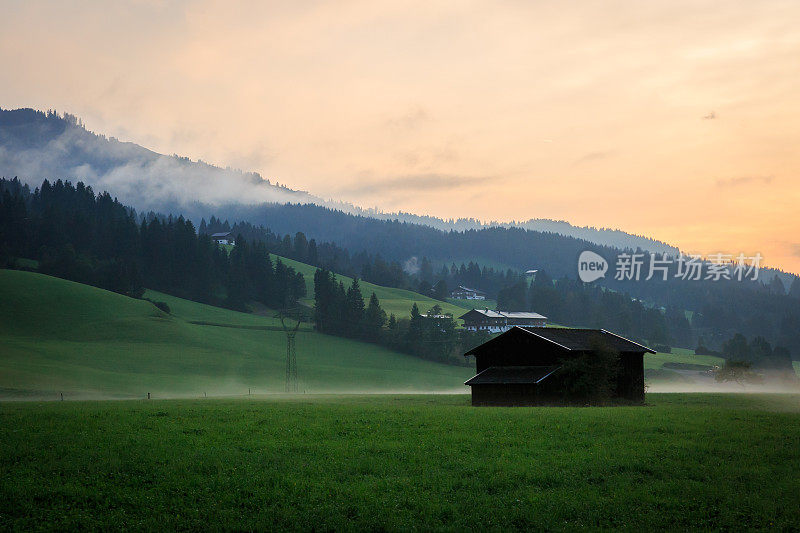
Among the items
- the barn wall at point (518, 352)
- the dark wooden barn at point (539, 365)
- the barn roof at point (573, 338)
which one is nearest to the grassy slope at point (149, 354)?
the barn wall at point (518, 352)

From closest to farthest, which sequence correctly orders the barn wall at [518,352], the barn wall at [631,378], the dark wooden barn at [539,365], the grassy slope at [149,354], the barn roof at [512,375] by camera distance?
the dark wooden barn at [539,365], the barn roof at [512,375], the barn wall at [518,352], the barn wall at [631,378], the grassy slope at [149,354]

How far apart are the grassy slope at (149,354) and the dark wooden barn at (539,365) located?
158 feet

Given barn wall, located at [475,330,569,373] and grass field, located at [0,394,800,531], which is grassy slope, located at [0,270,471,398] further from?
grass field, located at [0,394,800,531]

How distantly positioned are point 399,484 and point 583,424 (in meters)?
15.2

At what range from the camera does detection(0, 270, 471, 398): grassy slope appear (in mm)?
98625

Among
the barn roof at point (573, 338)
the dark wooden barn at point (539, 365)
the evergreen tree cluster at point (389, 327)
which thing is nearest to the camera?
the dark wooden barn at point (539, 365)

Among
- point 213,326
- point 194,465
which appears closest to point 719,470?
point 194,465

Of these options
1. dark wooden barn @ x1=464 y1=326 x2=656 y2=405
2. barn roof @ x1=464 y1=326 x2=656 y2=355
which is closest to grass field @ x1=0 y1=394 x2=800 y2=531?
dark wooden barn @ x1=464 y1=326 x2=656 y2=405

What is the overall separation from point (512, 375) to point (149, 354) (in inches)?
3199

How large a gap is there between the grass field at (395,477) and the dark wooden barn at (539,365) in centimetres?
2822

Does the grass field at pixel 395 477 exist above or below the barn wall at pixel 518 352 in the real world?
below

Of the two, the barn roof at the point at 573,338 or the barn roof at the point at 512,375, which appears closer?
the barn roof at the point at 512,375

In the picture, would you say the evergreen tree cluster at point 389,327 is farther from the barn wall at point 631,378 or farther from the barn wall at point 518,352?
the barn wall at point 518,352

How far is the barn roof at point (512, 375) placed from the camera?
6108 centimetres
